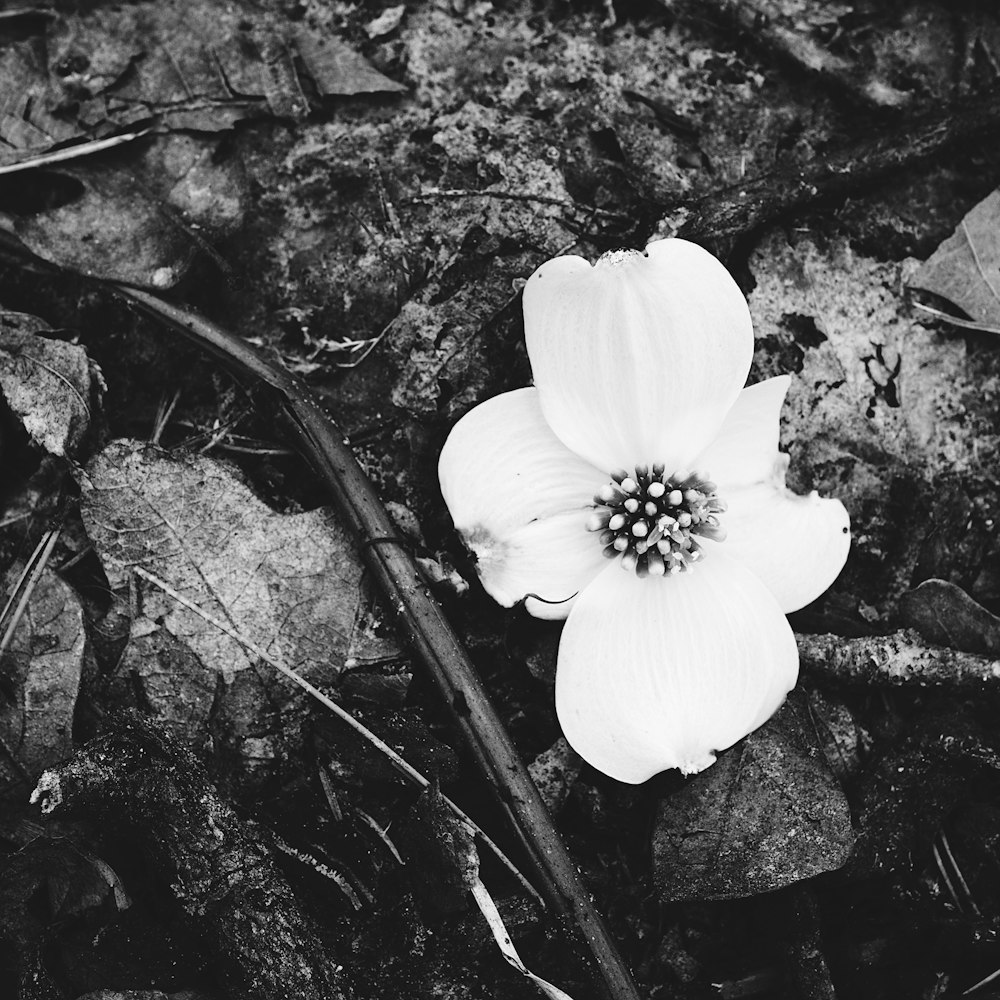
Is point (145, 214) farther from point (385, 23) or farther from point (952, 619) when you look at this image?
point (952, 619)

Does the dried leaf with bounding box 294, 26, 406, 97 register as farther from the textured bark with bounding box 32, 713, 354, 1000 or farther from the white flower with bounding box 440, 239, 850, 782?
the textured bark with bounding box 32, 713, 354, 1000


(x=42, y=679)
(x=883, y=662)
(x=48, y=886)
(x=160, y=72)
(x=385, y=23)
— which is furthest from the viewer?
(x=385, y=23)

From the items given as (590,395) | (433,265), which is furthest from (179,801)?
(433,265)

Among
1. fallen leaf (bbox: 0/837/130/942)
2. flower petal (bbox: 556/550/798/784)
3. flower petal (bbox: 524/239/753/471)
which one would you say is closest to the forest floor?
fallen leaf (bbox: 0/837/130/942)

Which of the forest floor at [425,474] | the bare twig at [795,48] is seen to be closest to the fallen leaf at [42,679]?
the forest floor at [425,474]

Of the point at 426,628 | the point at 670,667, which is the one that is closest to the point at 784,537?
the point at 670,667

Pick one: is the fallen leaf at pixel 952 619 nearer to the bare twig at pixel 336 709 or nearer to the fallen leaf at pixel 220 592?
the bare twig at pixel 336 709
